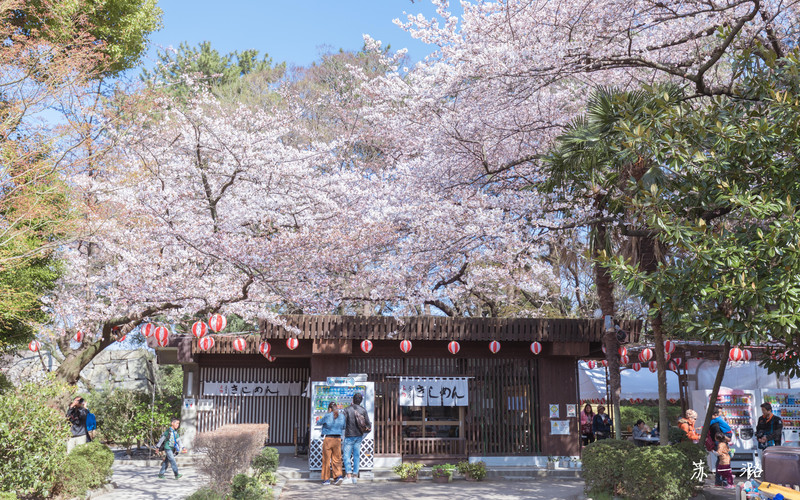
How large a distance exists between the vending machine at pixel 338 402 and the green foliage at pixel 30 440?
5.26 m

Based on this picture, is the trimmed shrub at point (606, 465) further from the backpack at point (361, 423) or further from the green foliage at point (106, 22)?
the green foliage at point (106, 22)

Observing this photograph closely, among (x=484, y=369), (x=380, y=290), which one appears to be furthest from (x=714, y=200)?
(x=380, y=290)

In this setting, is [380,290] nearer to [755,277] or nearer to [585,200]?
[585,200]

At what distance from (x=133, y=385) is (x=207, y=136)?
14.4 m

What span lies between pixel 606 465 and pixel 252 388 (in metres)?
11.8

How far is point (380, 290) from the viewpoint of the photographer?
16406 mm

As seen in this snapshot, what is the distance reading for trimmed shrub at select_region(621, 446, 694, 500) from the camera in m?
8.99

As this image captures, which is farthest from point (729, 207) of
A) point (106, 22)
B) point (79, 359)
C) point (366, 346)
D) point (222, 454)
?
point (106, 22)

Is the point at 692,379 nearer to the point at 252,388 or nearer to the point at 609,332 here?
the point at 609,332

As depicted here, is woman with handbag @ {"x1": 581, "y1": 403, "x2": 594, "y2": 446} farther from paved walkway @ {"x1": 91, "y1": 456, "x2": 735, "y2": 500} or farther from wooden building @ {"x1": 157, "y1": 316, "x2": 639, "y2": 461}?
paved walkway @ {"x1": 91, "y1": 456, "x2": 735, "y2": 500}

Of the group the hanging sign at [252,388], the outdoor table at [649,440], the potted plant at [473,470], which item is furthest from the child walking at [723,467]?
the hanging sign at [252,388]

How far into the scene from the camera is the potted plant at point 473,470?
13992 mm

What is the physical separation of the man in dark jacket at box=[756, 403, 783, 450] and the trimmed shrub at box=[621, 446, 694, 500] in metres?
4.95

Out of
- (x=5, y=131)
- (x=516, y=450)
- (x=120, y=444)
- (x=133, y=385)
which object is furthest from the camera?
(x=133, y=385)
